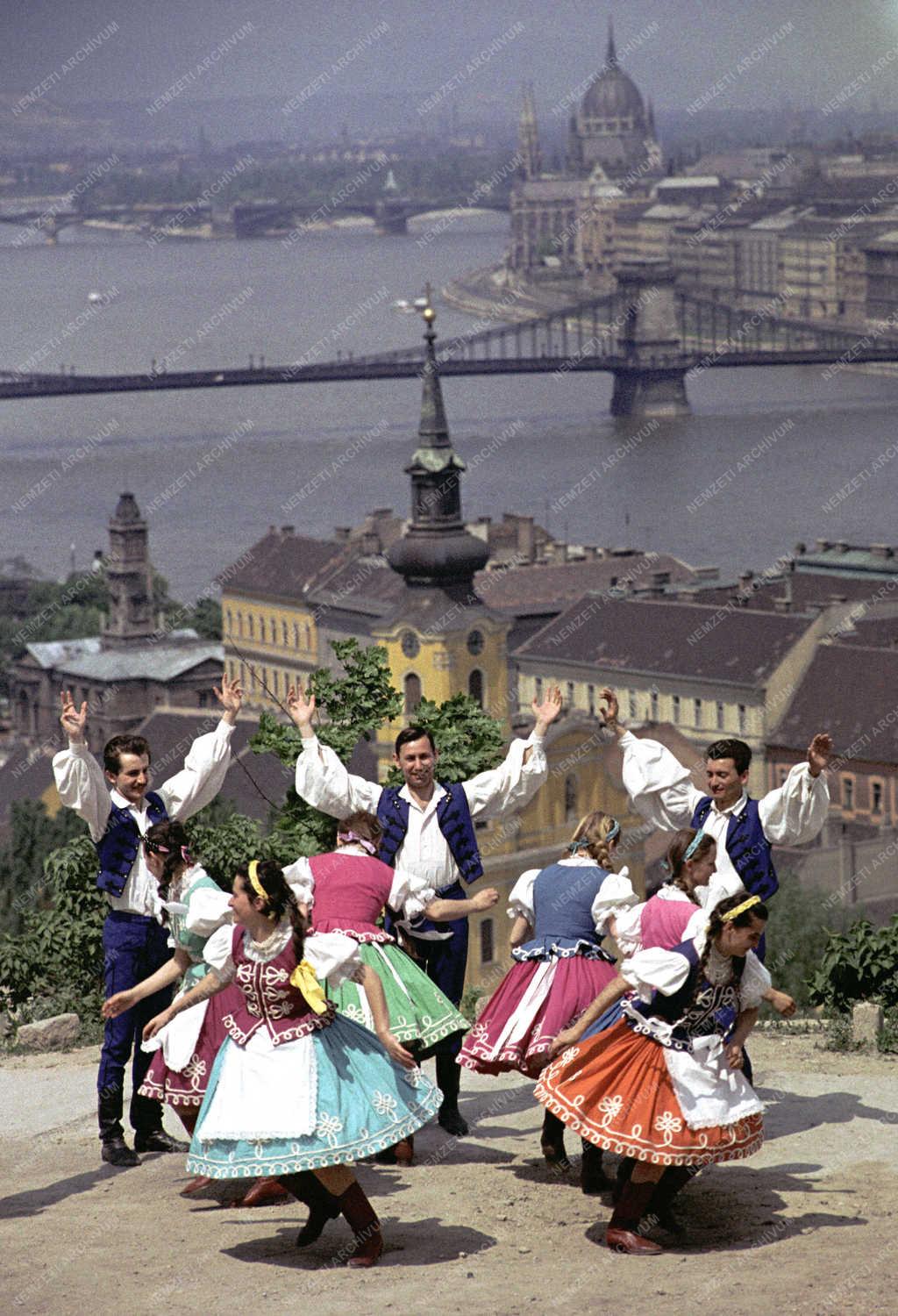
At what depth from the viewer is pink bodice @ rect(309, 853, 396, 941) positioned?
6164 millimetres

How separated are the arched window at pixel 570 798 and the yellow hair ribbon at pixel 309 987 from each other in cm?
2647

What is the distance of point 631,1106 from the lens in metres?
5.61

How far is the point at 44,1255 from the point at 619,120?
190 meters

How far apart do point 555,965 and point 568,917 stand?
0.31ft

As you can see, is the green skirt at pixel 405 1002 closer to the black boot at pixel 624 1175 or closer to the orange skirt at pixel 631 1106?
the orange skirt at pixel 631 1106

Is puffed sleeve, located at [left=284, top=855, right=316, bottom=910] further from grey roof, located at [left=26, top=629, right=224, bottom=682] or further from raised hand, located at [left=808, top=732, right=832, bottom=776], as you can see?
grey roof, located at [left=26, top=629, right=224, bottom=682]

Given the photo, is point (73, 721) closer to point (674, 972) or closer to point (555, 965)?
point (555, 965)

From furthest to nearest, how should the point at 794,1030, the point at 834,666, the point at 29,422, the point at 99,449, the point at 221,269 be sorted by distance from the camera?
the point at 221,269
the point at 29,422
the point at 99,449
the point at 834,666
the point at 794,1030

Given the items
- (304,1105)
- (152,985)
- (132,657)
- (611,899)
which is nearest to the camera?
(304,1105)

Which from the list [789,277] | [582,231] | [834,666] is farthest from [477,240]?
[834,666]

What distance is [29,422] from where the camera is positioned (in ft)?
326

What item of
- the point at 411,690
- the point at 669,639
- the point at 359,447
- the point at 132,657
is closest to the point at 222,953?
the point at 411,690

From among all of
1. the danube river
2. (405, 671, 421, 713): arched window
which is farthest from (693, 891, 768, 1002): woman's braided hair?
the danube river

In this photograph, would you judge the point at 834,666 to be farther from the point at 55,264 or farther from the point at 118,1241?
the point at 55,264
